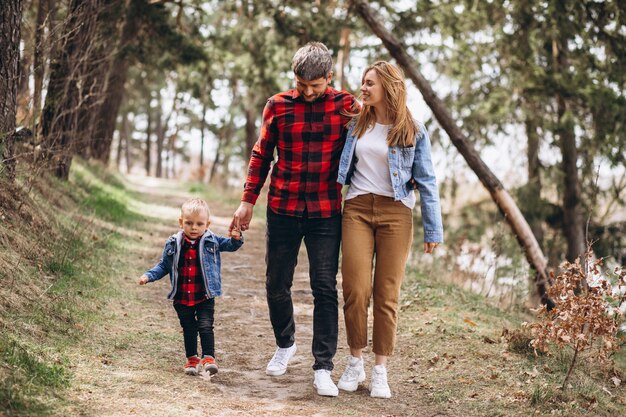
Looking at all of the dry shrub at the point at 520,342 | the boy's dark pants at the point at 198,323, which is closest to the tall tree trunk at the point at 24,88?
the boy's dark pants at the point at 198,323

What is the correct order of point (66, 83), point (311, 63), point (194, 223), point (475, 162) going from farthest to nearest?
point (475, 162) < point (66, 83) < point (194, 223) < point (311, 63)

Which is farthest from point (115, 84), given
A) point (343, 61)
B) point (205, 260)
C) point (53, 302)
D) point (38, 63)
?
point (205, 260)

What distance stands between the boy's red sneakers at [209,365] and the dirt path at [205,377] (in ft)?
0.19

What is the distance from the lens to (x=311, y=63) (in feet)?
14.5

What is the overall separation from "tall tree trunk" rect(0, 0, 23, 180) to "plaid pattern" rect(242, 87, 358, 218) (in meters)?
3.13

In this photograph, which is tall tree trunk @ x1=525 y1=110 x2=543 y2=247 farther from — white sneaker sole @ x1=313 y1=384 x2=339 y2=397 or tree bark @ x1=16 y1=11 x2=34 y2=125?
white sneaker sole @ x1=313 y1=384 x2=339 y2=397

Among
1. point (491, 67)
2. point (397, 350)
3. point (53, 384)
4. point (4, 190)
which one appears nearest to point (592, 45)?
point (491, 67)

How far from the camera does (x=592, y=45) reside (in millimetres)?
12414

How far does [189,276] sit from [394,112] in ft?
5.82

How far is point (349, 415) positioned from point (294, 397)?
0.48 meters

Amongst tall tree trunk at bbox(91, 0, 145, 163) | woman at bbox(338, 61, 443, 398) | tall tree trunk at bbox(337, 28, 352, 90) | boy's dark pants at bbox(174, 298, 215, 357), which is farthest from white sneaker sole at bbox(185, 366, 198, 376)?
tall tree trunk at bbox(337, 28, 352, 90)

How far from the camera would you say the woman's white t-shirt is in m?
4.60

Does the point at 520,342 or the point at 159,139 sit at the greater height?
the point at 159,139

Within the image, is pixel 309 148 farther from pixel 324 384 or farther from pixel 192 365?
pixel 192 365
